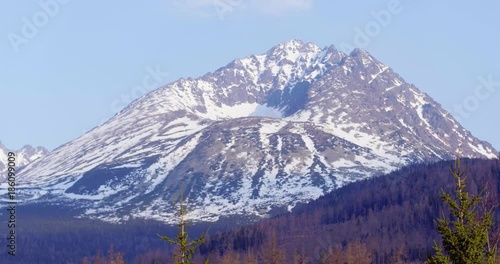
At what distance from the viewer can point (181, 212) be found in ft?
110

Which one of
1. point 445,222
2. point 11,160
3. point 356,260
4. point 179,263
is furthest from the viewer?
point 356,260

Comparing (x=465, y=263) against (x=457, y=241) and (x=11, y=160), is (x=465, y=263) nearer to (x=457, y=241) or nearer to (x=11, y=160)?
(x=457, y=241)

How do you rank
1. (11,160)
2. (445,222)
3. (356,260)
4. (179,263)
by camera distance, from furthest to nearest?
(356,260), (11,160), (445,222), (179,263)

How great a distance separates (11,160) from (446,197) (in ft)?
225

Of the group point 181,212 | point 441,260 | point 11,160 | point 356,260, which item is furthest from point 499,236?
point 356,260

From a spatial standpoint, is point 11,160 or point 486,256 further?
point 11,160

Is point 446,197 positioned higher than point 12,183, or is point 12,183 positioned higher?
point 12,183

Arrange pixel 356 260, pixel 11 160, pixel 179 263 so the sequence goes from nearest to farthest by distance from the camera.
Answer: pixel 179 263, pixel 11 160, pixel 356 260

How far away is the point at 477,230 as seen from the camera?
34.8m

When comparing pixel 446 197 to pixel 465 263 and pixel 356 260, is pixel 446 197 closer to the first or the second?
pixel 465 263

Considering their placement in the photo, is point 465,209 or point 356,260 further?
point 356,260

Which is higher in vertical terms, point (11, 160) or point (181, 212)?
point (11, 160)

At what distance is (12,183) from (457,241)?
238 ft

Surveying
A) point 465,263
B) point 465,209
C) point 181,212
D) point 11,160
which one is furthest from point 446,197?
point 11,160
